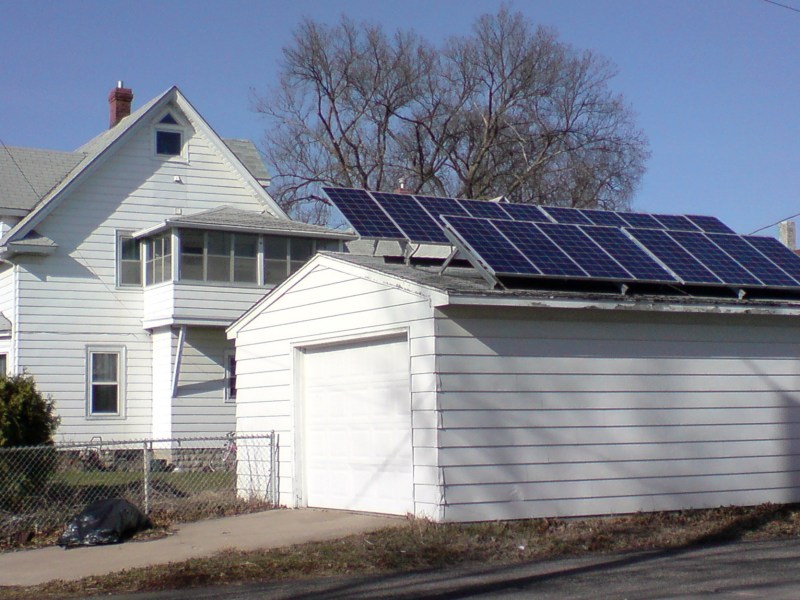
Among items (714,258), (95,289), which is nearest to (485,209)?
(714,258)

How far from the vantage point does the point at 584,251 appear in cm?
1291

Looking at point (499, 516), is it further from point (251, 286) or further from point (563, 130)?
point (563, 130)

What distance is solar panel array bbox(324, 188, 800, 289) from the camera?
12.3m

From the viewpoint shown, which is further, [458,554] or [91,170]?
Result: [91,170]

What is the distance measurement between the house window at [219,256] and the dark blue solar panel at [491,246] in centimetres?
1085

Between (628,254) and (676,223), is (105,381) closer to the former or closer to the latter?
(676,223)

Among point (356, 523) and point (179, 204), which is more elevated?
point (179, 204)

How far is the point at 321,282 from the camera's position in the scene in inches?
527

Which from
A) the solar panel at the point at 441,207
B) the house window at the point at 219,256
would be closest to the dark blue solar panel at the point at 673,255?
the solar panel at the point at 441,207

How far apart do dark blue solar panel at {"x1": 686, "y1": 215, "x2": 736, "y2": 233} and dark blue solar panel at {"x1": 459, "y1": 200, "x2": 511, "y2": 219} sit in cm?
322

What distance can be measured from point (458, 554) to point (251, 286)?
1359 cm

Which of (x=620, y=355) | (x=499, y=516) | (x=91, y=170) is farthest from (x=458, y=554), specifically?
(x=91, y=170)

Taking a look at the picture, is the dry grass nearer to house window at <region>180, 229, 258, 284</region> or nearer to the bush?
the bush

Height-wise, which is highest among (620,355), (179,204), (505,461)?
(179,204)
